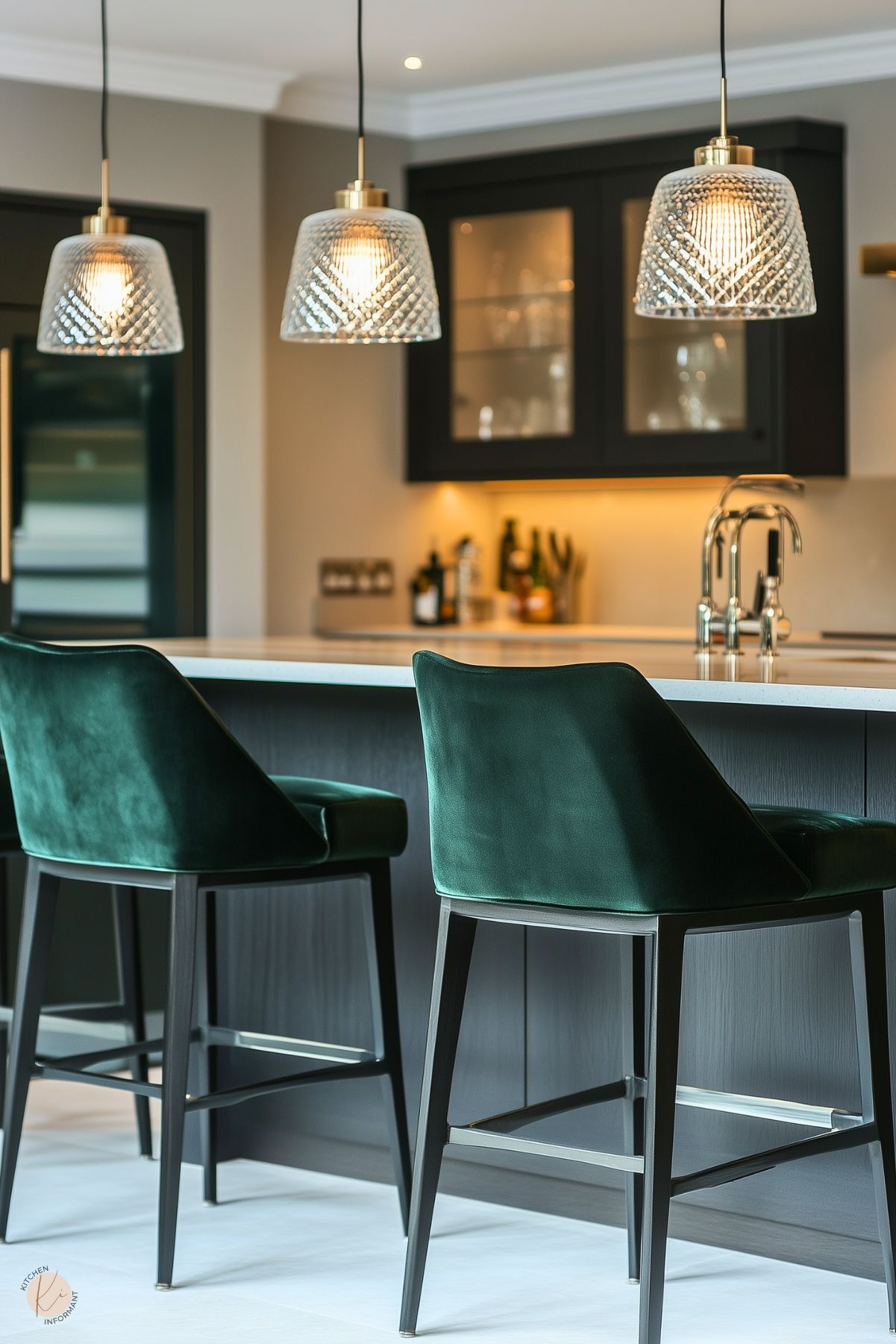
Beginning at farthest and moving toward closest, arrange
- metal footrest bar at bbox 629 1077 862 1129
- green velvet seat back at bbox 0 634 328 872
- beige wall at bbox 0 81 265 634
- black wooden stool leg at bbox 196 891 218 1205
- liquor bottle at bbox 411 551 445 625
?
liquor bottle at bbox 411 551 445 625
beige wall at bbox 0 81 265 634
black wooden stool leg at bbox 196 891 218 1205
green velvet seat back at bbox 0 634 328 872
metal footrest bar at bbox 629 1077 862 1129

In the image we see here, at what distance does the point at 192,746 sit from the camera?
9.73 ft

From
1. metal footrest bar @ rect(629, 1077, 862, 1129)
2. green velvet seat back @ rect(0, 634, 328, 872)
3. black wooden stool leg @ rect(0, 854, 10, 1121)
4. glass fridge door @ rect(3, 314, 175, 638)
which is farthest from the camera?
glass fridge door @ rect(3, 314, 175, 638)

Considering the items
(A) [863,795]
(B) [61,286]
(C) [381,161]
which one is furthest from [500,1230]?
(C) [381,161]

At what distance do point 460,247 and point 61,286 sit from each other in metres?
2.54

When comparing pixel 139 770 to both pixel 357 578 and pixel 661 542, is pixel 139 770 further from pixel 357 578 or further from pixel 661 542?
pixel 661 542

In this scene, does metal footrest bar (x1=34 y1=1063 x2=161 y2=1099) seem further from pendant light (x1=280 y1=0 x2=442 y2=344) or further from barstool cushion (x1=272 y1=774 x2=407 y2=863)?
pendant light (x1=280 y1=0 x2=442 y2=344)

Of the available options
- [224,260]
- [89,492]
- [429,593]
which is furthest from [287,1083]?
[429,593]

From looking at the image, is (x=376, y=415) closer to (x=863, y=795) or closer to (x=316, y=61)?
(x=316, y=61)

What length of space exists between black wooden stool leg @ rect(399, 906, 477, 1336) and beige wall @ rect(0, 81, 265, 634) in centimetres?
280

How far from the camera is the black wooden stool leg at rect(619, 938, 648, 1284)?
3045mm

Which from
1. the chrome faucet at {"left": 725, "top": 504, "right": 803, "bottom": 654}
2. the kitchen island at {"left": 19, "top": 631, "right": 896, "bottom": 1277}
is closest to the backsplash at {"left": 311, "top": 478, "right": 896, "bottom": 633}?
the kitchen island at {"left": 19, "top": 631, "right": 896, "bottom": 1277}

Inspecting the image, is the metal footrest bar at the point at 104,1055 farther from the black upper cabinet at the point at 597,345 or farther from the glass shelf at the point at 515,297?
the glass shelf at the point at 515,297

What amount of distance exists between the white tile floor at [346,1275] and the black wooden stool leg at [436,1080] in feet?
0.62

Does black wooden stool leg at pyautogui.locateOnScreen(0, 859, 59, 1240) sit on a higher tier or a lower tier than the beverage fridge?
lower
